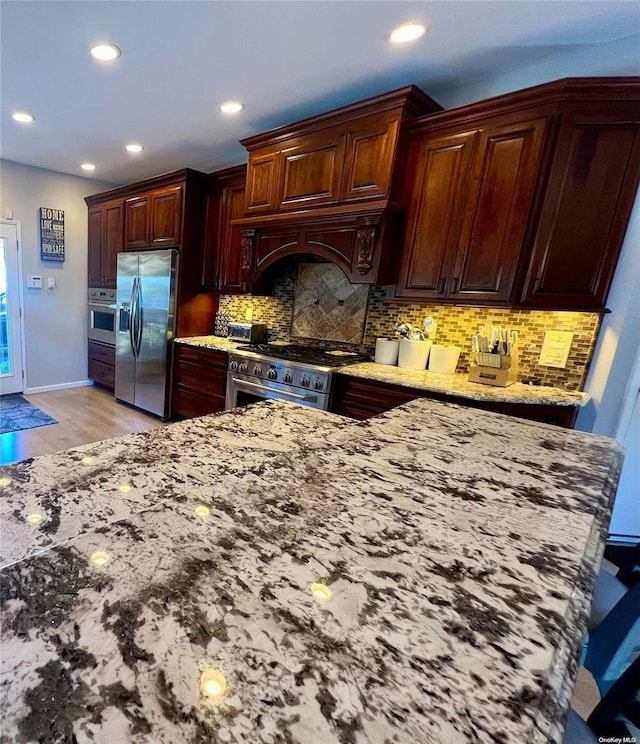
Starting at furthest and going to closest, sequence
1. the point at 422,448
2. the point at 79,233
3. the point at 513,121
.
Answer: the point at 79,233 → the point at 513,121 → the point at 422,448

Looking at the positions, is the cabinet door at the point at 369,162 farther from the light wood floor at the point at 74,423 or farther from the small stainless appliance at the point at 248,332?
the light wood floor at the point at 74,423

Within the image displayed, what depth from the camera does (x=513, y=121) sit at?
1.92 m

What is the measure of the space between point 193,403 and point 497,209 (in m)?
2.85

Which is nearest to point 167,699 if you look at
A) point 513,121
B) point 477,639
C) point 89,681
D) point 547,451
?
point 89,681

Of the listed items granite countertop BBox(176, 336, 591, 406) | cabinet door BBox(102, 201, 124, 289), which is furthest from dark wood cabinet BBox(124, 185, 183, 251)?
granite countertop BBox(176, 336, 591, 406)

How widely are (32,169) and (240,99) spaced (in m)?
3.19

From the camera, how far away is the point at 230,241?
130 inches

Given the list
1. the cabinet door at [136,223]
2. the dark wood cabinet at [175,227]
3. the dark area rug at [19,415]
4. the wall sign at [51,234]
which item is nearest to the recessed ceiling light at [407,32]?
the dark wood cabinet at [175,227]

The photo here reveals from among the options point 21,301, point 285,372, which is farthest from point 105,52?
point 21,301

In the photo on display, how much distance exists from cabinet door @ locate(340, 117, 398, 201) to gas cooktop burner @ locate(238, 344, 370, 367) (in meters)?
1.08

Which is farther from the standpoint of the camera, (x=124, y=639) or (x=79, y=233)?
(x=79, y=233)

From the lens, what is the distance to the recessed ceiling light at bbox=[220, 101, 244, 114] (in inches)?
97.5

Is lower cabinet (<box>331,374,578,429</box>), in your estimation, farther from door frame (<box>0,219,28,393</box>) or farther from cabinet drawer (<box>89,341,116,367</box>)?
door frame (<box>0,219,28,393</box>)

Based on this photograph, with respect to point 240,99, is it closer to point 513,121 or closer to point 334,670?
point 513,121
